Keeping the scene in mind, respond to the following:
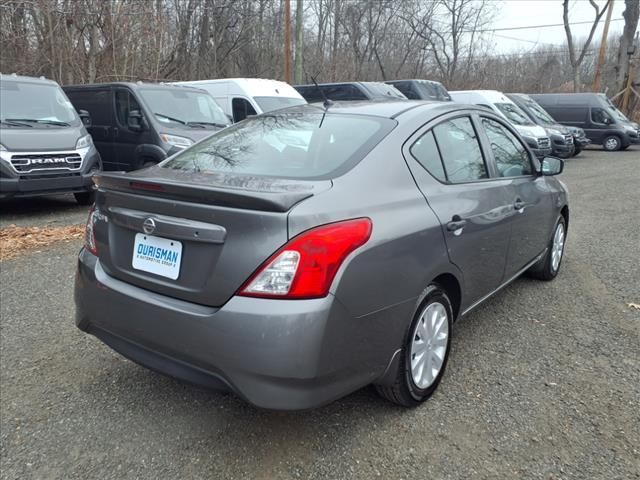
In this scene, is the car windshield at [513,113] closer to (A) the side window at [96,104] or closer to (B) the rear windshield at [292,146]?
(A) the side window at [96,104]

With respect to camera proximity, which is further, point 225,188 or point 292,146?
point 292,146

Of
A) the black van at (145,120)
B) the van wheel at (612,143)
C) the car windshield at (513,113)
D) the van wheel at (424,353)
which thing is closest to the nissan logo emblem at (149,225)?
the van wheel at (424,353)

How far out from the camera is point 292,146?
2.81 meters

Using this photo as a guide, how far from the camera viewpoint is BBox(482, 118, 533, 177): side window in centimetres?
358

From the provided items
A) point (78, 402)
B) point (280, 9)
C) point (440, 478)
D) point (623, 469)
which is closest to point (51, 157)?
point (78, 402)

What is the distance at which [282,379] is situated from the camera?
202 cm

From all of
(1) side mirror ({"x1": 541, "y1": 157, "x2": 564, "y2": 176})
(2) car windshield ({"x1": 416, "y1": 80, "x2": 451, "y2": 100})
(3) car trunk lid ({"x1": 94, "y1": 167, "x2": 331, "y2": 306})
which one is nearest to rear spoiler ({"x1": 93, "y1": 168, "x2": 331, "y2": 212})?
(3) car trunk lid ({"x1": 94, "y1": 167, "x2": 331, "y2": 306})

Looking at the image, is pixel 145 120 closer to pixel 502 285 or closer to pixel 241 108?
pixel 241 108

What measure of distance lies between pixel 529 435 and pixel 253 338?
149 centimetres

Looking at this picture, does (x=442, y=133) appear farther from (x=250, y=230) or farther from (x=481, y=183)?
(x=250, y=230)

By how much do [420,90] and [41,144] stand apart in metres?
11.5

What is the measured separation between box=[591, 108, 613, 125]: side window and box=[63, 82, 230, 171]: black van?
15.7 metres

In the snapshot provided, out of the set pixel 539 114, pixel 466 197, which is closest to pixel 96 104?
pixel 466 197

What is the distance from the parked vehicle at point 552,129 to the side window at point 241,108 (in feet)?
28.4
